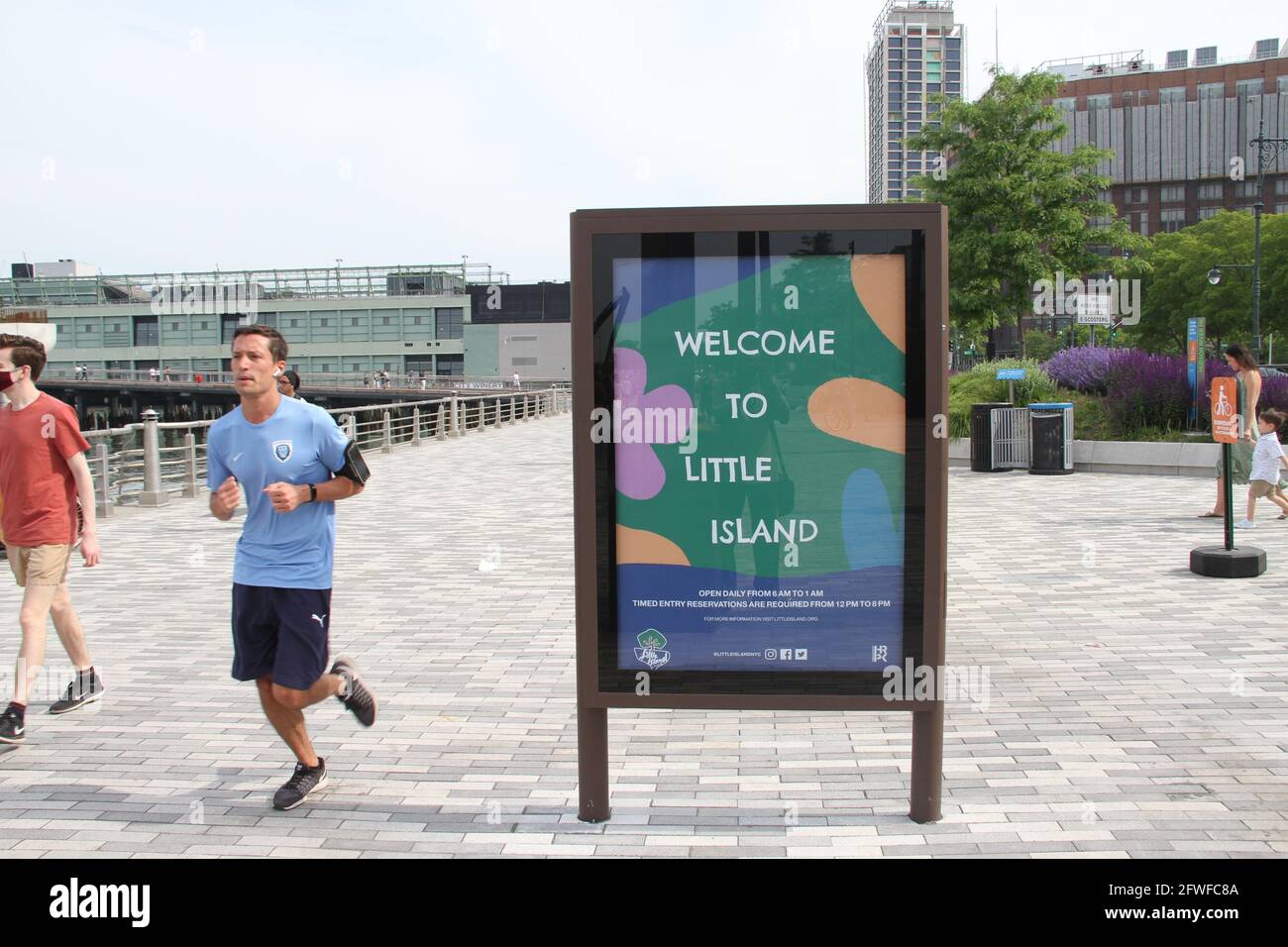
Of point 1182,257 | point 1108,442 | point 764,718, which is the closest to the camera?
point 764,718

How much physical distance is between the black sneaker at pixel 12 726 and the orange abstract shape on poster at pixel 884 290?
4.16 metres

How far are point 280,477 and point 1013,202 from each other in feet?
95.2

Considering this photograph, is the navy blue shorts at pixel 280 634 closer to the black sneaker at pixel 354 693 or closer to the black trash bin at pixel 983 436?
the black sneaker at pixel 354 693

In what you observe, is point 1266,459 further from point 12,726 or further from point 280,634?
point 12,726

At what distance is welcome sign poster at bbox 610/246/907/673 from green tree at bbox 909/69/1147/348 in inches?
1070

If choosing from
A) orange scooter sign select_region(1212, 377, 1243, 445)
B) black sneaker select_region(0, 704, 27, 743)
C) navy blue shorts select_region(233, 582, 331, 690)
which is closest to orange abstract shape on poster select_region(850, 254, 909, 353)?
navy blue shorts select_region(233, 582, 331, 690)

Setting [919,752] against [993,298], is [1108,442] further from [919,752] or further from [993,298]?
[919,752]

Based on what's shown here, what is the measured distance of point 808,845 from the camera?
412 cm

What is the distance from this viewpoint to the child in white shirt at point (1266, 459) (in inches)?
452

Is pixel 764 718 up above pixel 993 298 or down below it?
below

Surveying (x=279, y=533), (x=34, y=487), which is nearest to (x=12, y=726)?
(x=34, y=487)

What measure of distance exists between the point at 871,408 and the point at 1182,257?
72.3m

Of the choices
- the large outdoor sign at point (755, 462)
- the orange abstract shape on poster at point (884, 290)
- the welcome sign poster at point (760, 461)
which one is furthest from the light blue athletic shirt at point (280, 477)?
the orange abstract shape on poster at point (884, 290)
